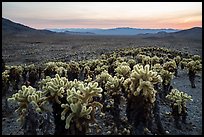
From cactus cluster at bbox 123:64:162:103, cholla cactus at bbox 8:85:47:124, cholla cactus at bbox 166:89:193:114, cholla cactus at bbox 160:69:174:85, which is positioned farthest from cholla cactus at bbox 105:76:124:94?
cholla cactus at bbox 160:69:174:85

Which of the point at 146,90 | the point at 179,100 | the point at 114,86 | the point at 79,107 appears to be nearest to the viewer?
the point at 79,107

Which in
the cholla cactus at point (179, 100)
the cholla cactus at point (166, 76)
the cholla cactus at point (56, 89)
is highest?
the cholla cactus at point (56, 89)

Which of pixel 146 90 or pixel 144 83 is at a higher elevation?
pixel 144 83

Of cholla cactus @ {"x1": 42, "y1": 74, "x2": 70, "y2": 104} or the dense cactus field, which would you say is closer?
the dense cactus field

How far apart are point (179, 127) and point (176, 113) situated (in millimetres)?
701

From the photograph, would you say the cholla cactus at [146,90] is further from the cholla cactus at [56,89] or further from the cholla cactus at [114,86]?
the cholla cactus at [56,89]

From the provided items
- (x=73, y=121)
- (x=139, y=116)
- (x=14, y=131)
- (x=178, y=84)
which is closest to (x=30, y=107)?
(x=73, y=121)

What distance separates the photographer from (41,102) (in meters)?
12.2

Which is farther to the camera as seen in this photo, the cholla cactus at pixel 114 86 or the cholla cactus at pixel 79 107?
the cholla cactus at pixel 114 86

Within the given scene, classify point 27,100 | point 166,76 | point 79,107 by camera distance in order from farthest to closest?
point 166,76 < point 27,100 < point 79,107

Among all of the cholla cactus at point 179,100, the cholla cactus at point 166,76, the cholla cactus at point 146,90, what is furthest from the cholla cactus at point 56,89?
the cholla cactus at point 166,76

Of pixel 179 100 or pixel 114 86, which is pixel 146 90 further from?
pixel 179 100

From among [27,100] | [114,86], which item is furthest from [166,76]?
[27,100]

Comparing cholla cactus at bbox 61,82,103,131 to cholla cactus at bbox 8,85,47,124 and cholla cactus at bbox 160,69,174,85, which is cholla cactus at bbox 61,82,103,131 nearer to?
cholla cactus at bbox 8,85,47,124
